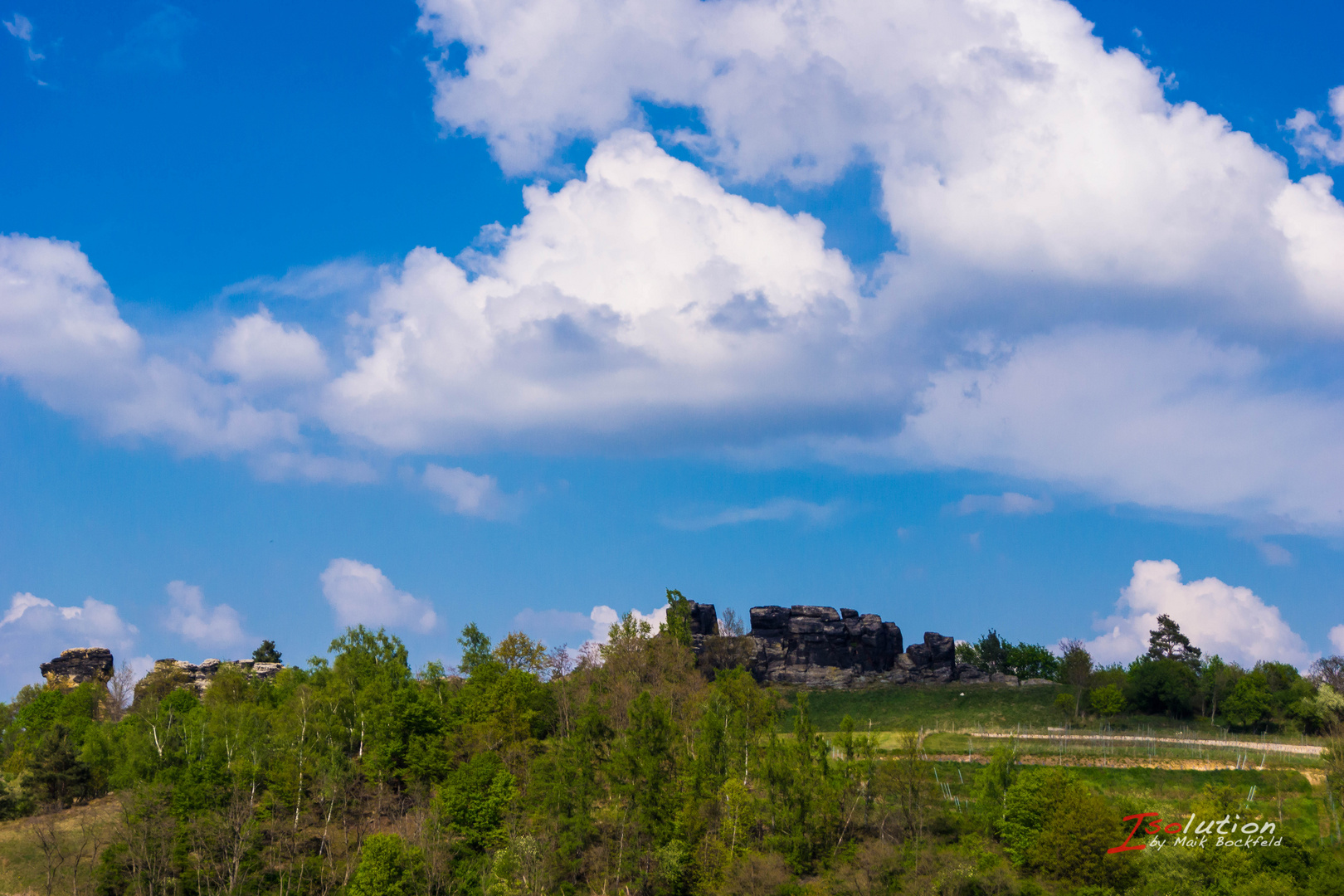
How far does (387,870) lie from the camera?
8538 centimetres

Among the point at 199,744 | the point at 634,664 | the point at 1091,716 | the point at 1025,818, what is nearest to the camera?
the point at 1025,818

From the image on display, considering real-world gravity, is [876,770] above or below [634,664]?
below

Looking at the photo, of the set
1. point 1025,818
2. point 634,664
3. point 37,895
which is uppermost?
point 634,664

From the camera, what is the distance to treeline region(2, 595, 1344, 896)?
7806 centimetres

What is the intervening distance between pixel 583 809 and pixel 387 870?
1760cm

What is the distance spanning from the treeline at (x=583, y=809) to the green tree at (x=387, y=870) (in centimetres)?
16

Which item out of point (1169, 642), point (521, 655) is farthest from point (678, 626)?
point (1169, 642)

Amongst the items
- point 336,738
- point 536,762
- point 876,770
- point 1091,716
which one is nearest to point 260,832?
point 336,738

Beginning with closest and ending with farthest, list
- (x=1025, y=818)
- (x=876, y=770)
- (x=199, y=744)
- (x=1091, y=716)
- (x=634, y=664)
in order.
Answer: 1. (x=1025, y=818)
2. (x=876, y=770)
3. (x=199, y=744)
4. (x=634, y=664)
5. (x=1091, y=716)

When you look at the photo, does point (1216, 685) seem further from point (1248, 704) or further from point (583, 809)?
point (583, 809)

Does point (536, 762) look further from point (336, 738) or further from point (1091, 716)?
point (1091, 716)

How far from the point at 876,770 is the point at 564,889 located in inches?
1168

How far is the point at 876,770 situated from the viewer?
293ft
